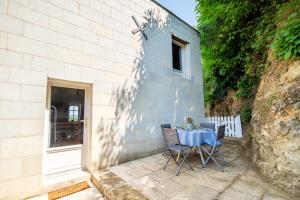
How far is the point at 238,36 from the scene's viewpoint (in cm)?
617

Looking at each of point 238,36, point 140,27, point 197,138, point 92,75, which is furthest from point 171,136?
point 238,36

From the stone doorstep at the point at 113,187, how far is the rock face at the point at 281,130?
2191 mm

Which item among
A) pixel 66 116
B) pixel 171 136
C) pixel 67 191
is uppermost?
pixel 66 116

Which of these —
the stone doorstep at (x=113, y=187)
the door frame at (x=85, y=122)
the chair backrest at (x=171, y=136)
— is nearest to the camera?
the stone doorstep at (x=113, y=187)

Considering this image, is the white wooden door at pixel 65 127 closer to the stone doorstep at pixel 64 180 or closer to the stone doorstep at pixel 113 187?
Result: the stone doorstep at pixel 64 180

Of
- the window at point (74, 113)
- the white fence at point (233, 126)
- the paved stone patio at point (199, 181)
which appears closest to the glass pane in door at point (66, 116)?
the window at point (74, 113)

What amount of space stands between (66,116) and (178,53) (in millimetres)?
4993

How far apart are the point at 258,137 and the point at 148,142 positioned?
2.71 meters

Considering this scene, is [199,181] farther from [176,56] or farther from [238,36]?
[238,36]

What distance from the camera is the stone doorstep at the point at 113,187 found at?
2.30 metres

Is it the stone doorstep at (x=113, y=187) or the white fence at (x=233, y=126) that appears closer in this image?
the stone doorstep at (x=113, y=187)

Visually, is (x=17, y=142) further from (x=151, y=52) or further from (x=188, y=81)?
(x=188, y=81)

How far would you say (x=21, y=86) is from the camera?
2.60 metres

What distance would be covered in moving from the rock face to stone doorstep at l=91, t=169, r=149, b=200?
2.19 m
